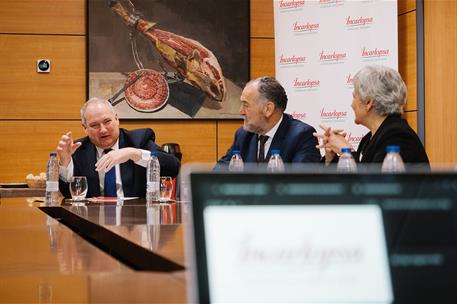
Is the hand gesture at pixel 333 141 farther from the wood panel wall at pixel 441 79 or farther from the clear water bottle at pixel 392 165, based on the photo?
the wood panel wall at pixel 441 79

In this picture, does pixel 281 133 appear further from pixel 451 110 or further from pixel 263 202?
pixel 263 202

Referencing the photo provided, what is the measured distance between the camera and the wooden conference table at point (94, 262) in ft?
3.05

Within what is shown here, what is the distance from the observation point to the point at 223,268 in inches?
19.6

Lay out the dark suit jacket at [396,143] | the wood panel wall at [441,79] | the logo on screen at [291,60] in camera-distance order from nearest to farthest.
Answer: the dark suit jacket at [396,143] → the wood panel wall at [441,79] → the logo on screen at [291,60]

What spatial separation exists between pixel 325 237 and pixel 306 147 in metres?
3.41

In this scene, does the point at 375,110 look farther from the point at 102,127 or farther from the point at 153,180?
the point at 102,127

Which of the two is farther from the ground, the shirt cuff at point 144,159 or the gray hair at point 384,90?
the gray hair at point 384,90

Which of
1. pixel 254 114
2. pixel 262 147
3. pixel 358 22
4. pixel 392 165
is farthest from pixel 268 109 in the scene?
pixel 392 165

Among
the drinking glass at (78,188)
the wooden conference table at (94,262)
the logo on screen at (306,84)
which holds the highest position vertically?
the logo on screen at (306,84)

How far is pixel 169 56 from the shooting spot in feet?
20.5

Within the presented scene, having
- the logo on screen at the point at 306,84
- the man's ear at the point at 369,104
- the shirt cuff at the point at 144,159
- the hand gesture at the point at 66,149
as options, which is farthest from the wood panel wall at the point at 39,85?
the man's ear at the point at 369,104

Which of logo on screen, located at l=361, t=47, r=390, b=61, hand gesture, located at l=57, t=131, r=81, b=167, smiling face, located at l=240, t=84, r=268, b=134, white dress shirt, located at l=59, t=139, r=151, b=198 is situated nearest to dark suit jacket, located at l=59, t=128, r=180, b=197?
white dress shirt, located at l=59, t=139, r=151, b=198

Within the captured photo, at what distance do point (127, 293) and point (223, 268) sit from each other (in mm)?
454

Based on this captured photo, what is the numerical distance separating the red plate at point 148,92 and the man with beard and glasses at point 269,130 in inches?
79.6
